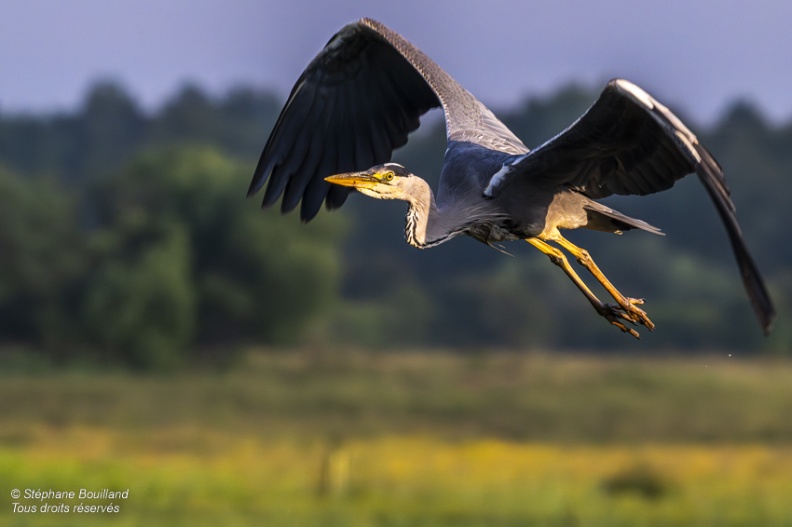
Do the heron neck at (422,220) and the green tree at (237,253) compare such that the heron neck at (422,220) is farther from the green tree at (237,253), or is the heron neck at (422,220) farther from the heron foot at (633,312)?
the green tree at (237,253)

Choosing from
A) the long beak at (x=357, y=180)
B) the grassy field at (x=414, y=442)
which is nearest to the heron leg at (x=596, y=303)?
the long beak at (x=357, y=180)

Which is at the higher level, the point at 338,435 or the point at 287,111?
the point at 287,111

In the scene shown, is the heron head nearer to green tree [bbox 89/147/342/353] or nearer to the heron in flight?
the heron in flight

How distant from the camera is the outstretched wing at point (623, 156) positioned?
6.33 metres

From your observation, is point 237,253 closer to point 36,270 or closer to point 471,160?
point 36,270

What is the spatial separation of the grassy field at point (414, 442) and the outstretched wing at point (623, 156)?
12698mm

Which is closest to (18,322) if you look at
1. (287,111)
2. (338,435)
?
(338,435)

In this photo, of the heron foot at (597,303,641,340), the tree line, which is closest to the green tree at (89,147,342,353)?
the tree line

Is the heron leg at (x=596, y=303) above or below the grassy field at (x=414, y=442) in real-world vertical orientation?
above

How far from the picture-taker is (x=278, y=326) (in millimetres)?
40125

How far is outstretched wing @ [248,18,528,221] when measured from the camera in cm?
889

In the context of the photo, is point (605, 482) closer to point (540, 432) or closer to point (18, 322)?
point (540, 432)

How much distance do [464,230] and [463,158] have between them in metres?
0.45

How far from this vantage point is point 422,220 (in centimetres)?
737
